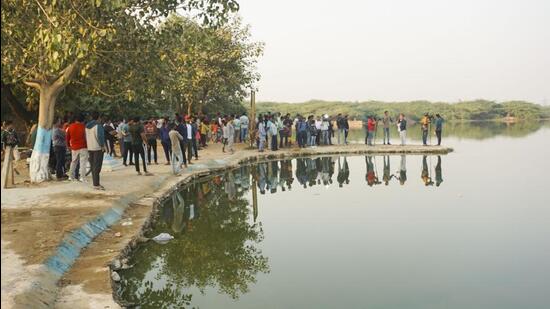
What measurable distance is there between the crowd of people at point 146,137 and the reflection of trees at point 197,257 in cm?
250

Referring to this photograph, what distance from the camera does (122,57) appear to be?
40.3ft

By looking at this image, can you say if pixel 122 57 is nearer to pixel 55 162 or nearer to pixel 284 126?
pixel 55 162

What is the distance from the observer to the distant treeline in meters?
96.1

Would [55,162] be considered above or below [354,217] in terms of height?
above

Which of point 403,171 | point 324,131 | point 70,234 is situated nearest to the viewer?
point 70,234

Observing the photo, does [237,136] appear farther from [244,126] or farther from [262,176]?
[262,176]

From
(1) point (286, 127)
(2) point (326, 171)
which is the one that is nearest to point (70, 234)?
(2) point (326, 171)

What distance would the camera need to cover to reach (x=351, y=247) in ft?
28.7

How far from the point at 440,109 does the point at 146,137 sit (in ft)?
304

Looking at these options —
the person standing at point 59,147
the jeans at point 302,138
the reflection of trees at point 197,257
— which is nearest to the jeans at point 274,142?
the jeans at point 302,138

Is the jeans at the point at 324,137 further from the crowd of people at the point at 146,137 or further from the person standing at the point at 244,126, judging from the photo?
the person standing at the point at 244,126

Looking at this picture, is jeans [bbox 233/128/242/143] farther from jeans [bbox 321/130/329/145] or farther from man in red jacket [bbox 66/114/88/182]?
man in red jacket [bbox 66/114/88/182]

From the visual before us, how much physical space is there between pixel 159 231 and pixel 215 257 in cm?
215

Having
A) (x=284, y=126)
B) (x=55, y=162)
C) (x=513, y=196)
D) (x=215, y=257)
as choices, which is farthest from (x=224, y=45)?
(x=215, y=257)
